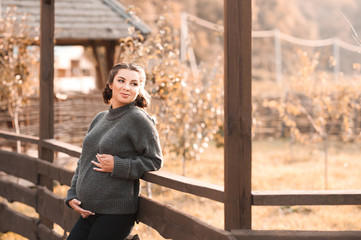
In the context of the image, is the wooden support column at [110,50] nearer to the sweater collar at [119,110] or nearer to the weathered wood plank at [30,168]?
the weathered wood plank at [30,168]

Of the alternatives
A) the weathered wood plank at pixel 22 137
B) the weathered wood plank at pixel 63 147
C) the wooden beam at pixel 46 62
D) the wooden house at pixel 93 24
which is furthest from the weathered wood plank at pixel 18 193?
the wooden house at pixel 93 24

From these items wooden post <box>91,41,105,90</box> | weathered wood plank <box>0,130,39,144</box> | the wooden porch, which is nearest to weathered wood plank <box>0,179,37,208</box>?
weathered wood plank <box>0,130,39,144</box>

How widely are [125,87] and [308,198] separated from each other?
3.70 ft

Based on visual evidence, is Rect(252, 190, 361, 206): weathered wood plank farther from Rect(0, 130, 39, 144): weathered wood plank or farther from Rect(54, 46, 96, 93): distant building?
Rect(54, 46, 96, 93): distant building

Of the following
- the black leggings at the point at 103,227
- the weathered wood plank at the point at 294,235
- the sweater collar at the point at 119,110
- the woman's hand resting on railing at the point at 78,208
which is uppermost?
the sweater collar at the point at 119,110

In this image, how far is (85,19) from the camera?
1157 cm

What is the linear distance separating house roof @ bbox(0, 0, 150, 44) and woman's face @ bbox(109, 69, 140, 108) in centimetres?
798

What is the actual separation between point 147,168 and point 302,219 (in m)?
3.94

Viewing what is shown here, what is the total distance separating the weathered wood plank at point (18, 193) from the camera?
15.9ft

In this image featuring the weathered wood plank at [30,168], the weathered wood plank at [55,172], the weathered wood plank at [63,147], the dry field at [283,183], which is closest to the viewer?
the weathered wood plank at [63,147]

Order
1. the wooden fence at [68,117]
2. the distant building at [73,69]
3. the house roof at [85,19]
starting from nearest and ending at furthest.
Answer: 1. the wooden fence at [68,117]
2. the house roof at [85,19]
3. the distant building at [73,69]

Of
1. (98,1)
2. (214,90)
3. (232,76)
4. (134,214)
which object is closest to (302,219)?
(214,90)

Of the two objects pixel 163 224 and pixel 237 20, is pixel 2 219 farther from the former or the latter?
pixel 237 20

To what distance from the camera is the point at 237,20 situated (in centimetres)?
243
